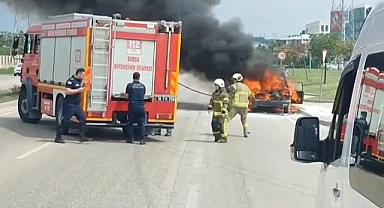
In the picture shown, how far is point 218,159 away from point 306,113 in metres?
14.7

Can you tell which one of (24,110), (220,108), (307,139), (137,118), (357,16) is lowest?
(24,110)

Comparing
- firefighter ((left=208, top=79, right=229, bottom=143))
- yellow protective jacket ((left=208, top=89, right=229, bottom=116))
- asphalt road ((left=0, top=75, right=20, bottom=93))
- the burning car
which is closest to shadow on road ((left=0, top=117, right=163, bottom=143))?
firefighter ((left=208, top=79, right=229, bottom=143))

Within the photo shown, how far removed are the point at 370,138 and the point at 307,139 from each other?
2.58 ft

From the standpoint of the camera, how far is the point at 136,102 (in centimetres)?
1520

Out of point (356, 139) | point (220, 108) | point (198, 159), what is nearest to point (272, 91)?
point (220, 108)

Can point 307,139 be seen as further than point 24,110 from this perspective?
No

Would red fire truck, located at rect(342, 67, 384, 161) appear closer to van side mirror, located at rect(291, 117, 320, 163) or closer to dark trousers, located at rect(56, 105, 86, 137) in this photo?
van side mirror, located at rect(291, 117, 320, 163)

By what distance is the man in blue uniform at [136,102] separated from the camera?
15.2 metres

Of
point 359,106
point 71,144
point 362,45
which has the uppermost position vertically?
point 362,45

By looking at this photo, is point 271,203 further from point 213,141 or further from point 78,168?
point 213,141

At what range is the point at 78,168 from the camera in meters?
11.4

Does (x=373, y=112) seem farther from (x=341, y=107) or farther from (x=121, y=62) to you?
(x=121, y=62)

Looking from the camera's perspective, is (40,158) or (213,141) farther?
(213,141)

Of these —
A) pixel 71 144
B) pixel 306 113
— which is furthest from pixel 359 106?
pixel 306 113
